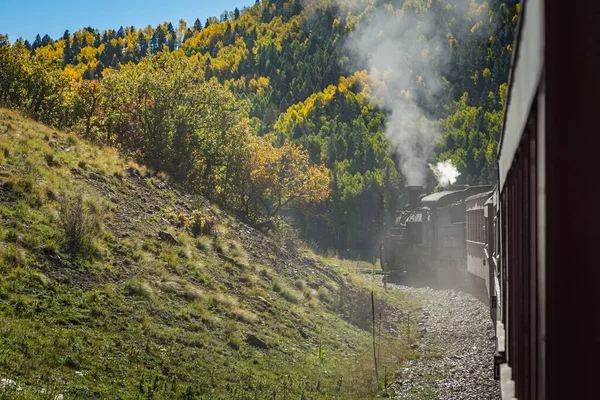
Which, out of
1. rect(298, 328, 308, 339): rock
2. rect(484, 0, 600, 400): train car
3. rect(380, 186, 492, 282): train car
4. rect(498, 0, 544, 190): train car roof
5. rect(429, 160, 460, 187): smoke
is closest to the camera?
rect(484, 0, 600, 400): train car

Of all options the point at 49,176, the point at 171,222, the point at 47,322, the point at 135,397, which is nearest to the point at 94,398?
the point at 135,397

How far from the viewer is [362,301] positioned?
26969mm

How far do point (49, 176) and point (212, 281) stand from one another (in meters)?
5.81

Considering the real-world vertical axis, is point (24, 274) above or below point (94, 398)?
above

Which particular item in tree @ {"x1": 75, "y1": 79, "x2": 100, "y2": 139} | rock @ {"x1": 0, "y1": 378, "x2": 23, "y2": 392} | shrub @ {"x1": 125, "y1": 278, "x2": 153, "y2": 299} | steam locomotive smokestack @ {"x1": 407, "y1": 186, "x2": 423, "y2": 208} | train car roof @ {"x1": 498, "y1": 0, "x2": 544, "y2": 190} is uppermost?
tree @ {"x1": 75, "y1": 79, "x2": 100, "y2": 139}

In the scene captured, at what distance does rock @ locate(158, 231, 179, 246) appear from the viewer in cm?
2102

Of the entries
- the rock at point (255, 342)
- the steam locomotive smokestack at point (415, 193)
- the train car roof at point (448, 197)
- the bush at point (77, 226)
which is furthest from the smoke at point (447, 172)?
the bush at point (77, 226)

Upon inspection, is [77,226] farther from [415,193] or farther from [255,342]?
[415,193]

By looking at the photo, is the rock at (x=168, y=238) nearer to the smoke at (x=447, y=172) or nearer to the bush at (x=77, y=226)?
the bush at (x=77, y=226)

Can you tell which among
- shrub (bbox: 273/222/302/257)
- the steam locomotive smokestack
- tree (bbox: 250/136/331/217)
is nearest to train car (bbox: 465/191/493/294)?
shrub (bbox: 273/222/302/257)

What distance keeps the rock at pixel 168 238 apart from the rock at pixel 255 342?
5.63m

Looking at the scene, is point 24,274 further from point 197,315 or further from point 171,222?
point 171,222

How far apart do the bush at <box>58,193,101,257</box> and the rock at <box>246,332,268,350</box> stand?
4505 millimetres

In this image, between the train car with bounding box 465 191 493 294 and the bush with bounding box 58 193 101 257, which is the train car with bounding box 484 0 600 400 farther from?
the train car with bounding box 465 191 493 294
